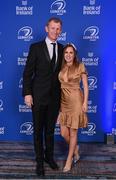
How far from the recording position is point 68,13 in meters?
4.88

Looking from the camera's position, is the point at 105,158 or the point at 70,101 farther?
the point at 105,158

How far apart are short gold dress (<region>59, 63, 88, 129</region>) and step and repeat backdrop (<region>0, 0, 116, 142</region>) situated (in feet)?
3.81

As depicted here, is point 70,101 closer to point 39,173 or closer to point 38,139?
point 38,139

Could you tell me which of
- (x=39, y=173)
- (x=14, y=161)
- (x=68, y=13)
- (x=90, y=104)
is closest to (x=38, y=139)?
(x=39, y=173)

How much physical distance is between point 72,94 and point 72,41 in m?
1.27

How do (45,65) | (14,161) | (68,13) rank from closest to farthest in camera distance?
1. (45,65)
2. (14,161)
3. (68,13)

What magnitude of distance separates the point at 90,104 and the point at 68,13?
127cm

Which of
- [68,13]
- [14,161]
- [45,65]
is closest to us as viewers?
[45,65]

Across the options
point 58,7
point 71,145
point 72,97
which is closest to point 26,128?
point 71,145

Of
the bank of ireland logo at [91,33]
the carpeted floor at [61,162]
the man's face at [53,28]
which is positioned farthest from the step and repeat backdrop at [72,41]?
the man's face at [53,28]

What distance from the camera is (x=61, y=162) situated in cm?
430

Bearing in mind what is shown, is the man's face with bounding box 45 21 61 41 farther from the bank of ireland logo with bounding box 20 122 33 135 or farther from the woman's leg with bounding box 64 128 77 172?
the bank of ireland logo with bounding box 20 122 33 135

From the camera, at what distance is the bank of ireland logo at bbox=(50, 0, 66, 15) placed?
15.9 feet

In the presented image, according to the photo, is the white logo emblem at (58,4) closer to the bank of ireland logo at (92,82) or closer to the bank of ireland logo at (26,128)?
the bank of ireland logo at (92,82)
